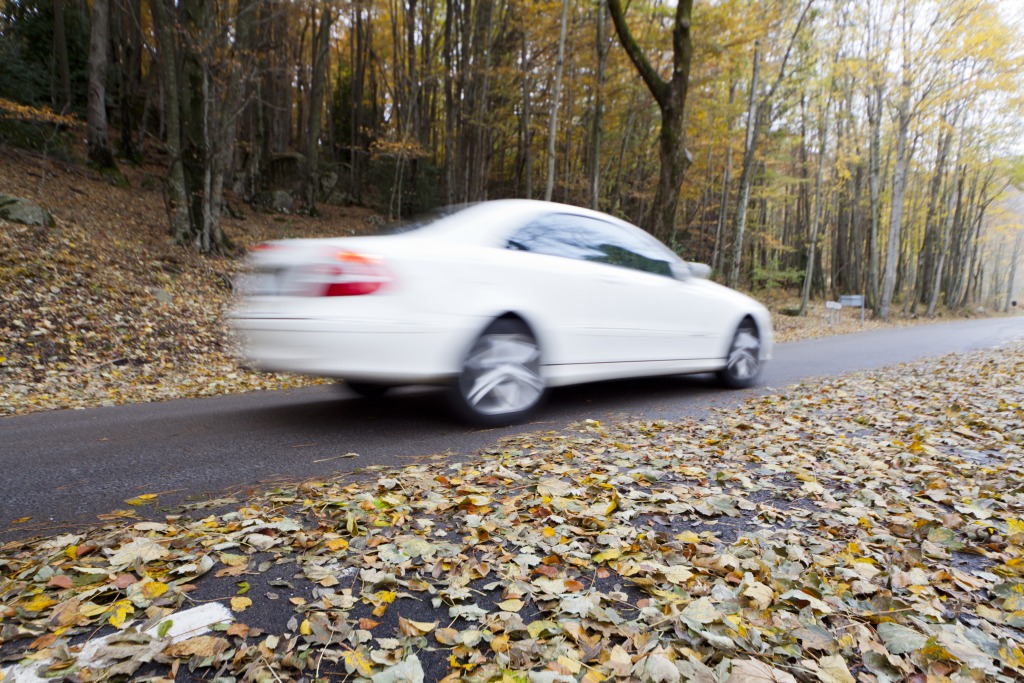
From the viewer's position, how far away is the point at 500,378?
164 inches

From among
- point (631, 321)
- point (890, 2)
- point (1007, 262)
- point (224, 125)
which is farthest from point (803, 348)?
point (1007, 262)

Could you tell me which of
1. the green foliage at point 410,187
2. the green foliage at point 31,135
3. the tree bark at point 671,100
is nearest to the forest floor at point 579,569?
the tree bark at point 671,100

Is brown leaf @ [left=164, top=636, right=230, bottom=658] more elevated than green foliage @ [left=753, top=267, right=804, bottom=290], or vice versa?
green foliage @ [left=753, top=267, right=804, bottom=290]

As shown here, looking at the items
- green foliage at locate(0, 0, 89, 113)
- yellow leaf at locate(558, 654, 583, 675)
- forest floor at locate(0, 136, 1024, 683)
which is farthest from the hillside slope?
yellow leaf at locate(558, 654, 583, 675)

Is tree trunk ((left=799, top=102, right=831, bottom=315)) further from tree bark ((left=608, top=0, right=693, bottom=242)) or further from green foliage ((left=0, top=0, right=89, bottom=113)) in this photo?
green foliage ((left=0, top=0, right=89, bottom=113))

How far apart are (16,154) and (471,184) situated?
13922mm

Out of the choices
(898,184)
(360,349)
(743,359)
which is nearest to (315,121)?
(743,359)

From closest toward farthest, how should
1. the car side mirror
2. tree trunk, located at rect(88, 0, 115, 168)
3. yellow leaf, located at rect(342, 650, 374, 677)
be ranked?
yellow leaf, located at rect(342, 650, 374, 677)
the car side mirror
tree trunk, located at rect(88, 0, 115, 168)

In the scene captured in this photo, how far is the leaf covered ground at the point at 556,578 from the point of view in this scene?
61.6 inches

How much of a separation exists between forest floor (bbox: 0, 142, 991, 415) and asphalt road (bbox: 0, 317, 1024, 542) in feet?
3.97

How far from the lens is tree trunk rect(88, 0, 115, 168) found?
1530cm

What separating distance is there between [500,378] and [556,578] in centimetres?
225

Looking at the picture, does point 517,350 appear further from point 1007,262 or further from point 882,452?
point 1007,262

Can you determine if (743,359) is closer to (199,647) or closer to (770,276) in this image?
(199,647)
